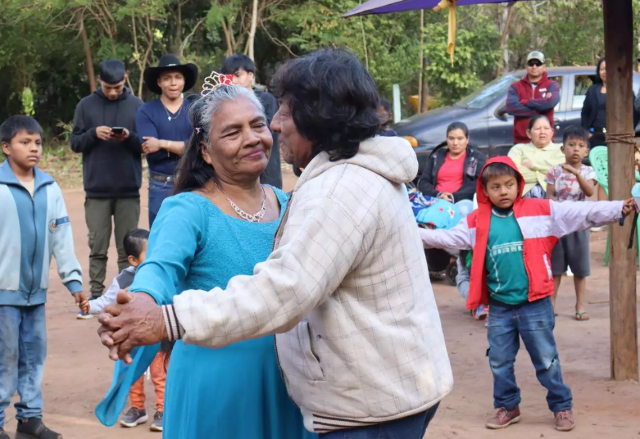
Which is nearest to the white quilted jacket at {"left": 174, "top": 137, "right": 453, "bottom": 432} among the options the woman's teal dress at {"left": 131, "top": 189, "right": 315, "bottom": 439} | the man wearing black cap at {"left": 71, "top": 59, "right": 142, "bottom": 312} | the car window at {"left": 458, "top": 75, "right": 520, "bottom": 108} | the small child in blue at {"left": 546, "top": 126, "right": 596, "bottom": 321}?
the woman's teal dress at {"left": 131, "top": 189, "right": 315, "bottom": 439}

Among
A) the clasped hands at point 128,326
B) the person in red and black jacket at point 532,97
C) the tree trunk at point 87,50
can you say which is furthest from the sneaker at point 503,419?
the tree trunk at point 87,50

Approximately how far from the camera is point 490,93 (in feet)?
39.9

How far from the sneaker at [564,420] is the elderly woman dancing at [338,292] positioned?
9.59ft

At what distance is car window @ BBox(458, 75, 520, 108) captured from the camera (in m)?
12.0

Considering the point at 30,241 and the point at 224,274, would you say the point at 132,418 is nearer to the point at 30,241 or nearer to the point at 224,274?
the point at 30,241

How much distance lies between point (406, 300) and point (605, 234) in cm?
970

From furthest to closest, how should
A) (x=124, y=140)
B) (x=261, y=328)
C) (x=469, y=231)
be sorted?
(x=124, y=140)
(x=469, y=231)
(x=261, y=328)

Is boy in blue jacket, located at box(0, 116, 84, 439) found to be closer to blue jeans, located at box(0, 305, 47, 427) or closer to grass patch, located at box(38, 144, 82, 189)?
blue jeans, located at box(0, 305, 47, 427)

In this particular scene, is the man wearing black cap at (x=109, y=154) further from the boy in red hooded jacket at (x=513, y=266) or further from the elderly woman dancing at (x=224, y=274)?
the elderly woman dancing at (x=224, y=274)

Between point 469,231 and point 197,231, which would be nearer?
point 197,231

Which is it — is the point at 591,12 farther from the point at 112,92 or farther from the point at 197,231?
the point at 197,231

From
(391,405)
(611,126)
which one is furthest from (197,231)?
(611,126)

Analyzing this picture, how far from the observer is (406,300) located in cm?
241

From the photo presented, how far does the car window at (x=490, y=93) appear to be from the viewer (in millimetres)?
12031
